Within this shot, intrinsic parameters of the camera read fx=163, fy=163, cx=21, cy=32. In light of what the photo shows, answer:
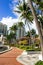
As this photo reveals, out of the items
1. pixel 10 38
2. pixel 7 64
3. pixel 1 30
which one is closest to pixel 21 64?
pixel 7 64

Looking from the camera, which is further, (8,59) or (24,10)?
(24,10)

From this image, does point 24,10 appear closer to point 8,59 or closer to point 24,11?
point 24,11

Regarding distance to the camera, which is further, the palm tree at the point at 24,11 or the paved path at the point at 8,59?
the palm tree at the point at 24,11

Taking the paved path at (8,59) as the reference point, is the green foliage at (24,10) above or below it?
above

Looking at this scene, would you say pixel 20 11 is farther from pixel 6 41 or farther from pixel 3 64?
pixel 6 41

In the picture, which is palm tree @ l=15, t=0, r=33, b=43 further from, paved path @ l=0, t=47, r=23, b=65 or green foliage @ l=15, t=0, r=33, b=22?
paved path @ l=0, t=47, r=23, b=65

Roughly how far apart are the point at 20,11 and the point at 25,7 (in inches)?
71.2

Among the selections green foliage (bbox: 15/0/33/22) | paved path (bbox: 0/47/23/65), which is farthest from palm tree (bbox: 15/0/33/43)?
paved path (bbox: 0/47/23/65)

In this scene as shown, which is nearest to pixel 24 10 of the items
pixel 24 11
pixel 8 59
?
pixel 24 11

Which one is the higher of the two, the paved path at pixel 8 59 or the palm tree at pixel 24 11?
the palm tree at pixel 24 11

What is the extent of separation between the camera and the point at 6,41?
3317 inches

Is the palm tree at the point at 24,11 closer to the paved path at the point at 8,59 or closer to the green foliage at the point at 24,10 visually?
the green foliage at the point at 24,10

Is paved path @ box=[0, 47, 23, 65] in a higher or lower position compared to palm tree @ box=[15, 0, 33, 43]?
lower

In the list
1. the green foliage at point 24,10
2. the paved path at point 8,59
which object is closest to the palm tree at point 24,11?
the green foliage at point 24,10
